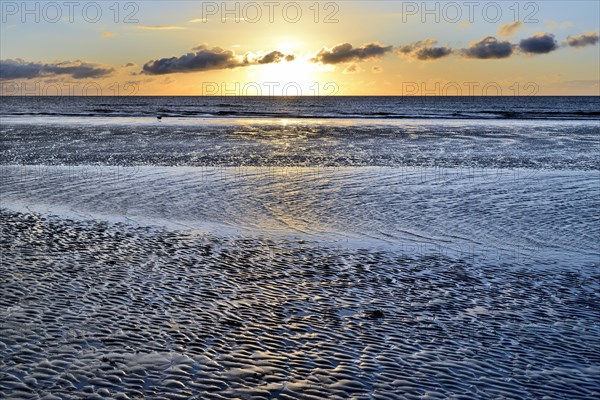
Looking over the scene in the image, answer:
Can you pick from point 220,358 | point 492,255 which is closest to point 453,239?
point 492,255

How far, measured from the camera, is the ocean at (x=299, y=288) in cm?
642

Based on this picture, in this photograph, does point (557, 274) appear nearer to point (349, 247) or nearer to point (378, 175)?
point (349, 247)

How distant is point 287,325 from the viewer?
780 cm

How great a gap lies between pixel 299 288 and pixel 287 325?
1557mm

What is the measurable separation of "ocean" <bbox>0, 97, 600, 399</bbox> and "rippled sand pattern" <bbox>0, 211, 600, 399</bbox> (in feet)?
0.09

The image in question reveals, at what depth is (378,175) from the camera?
22.5 meters

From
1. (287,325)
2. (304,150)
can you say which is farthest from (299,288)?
(304,150)

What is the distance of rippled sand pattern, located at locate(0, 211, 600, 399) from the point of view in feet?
20.5

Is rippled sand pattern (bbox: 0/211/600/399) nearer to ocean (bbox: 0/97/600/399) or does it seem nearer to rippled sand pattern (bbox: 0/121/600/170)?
ocean (bbox: 0/97/600/399)

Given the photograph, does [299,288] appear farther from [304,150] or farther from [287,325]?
[304,150]

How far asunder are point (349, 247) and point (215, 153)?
19.5m

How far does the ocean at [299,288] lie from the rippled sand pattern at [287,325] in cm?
3

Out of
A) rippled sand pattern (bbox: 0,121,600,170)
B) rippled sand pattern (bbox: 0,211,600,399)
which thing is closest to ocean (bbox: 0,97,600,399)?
rippled sand pattern (bbox: 0,211,600,399)

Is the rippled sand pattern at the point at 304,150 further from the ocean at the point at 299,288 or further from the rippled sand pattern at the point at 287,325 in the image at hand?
the rippled sand pattern at the point at 287,325
